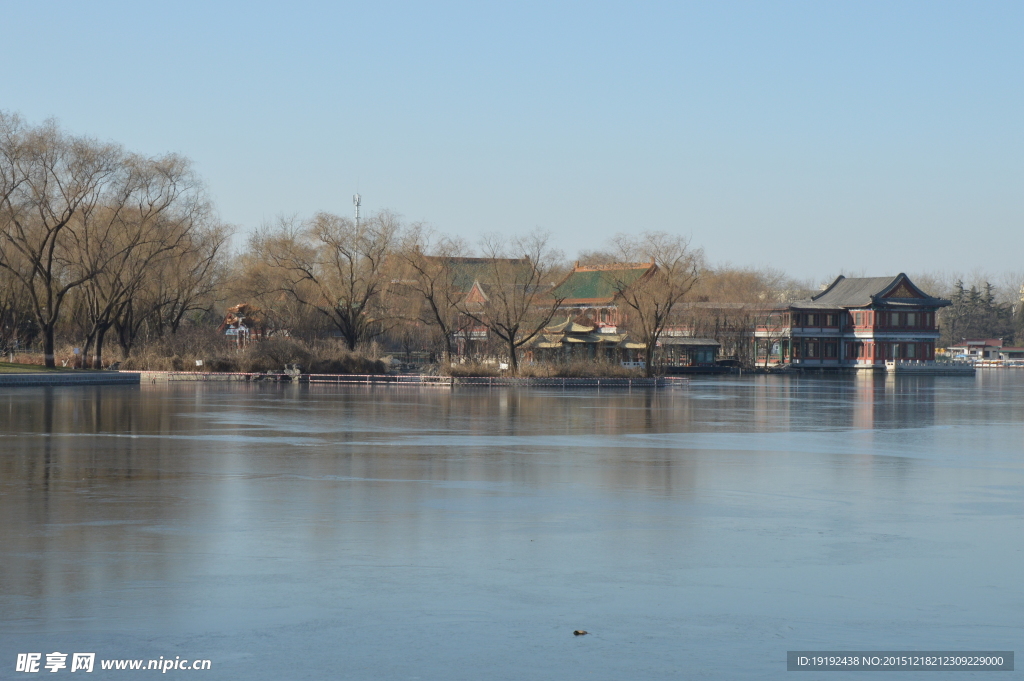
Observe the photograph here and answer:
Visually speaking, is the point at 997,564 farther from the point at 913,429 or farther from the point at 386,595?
the point at 913,429

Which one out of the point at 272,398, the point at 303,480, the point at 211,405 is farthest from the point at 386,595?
the point at 272,398

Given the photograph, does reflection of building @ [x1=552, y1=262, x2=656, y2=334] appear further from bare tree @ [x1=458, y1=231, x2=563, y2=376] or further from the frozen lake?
the frozen lake

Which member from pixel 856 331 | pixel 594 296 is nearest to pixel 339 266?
pixel 594 296

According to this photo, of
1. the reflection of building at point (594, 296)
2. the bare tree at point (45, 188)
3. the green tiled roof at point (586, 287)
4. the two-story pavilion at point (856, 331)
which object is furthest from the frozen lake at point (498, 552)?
the two-story pavilion at point (856, 331)

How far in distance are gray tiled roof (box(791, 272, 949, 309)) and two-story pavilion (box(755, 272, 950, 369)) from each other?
0.09 metres

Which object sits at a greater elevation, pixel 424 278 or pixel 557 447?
pixel 424 278

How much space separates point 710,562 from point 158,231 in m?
51.3

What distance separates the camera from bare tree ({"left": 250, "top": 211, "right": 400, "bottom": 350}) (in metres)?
63.7

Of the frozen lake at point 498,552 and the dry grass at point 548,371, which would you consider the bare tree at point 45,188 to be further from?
the frozen lake at point 498,552

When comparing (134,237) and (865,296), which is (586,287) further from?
(134,237)

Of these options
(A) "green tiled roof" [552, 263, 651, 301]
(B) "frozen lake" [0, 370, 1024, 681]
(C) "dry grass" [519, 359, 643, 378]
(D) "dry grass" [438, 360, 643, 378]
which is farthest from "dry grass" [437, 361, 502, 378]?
(A) "green tiled roof" [552, 263, 651, 301]

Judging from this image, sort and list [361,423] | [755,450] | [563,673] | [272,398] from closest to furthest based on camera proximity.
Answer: [563,673] → [755,450] → [361,423] → [272,398]

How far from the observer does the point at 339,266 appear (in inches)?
2511

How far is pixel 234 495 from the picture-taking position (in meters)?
13.3
